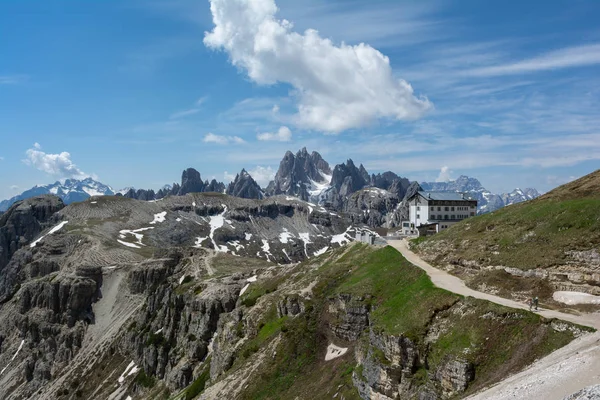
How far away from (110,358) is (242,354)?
311 feet

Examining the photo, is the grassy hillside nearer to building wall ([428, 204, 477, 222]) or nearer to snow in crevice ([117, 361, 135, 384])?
building wall ([428, 204, 477, 222])

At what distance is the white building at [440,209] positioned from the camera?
104 meters

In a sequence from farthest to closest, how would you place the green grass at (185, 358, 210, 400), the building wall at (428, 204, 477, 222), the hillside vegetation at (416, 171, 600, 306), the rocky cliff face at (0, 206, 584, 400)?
the building wall at (428, 204, 477, 222) → the green grass at (185, 358, 210, 400) → the hillside vegetation at (416, 171, 600, 306) → the rocky cliff face at (0, 206, 584, 400)

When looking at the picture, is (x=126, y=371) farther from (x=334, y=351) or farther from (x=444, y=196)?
(x=444, y=196)

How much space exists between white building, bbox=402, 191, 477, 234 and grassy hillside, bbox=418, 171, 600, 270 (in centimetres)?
3256

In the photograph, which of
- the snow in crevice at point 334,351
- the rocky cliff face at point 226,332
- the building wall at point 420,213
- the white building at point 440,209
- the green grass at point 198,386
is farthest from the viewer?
the building wall at point 420,213

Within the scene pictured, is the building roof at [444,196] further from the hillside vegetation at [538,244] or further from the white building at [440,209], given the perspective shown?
the hillside vegetation at [538,244]

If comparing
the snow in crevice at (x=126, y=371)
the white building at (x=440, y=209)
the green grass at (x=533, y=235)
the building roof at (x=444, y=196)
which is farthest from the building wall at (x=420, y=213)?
the snow in crevice at (x=126, y=371)

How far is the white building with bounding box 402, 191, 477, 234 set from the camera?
10381 cm

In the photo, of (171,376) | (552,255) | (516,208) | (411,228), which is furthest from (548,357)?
(171,376)

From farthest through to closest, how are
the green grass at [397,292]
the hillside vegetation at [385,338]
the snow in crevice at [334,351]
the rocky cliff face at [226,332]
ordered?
the snow in crevice at [334,351]
the green grass at [397,292]
the rocky cliff face at [226,332]
the hillside vegetation at [385,338]

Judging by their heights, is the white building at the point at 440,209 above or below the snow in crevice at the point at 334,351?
above

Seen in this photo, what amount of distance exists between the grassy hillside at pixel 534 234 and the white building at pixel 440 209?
32.6 metres

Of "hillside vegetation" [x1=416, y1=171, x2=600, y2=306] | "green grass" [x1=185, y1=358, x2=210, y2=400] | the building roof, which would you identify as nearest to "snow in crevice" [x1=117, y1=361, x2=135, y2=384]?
"green grass" [x1=185, y1=358, x2=210, y2=400]
